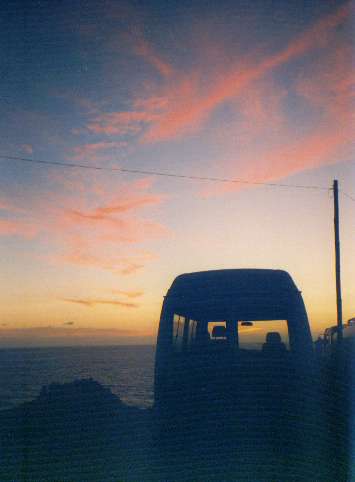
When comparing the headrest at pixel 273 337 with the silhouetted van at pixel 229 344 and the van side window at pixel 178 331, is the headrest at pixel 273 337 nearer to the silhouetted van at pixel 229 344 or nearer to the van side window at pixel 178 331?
the silhouetted van at pixel 229 344

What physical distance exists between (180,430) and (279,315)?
1.03 meters

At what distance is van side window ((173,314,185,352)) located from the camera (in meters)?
2.78

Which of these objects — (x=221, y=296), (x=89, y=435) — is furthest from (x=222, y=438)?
(x=89, y=435)

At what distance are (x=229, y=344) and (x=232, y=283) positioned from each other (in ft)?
1.25

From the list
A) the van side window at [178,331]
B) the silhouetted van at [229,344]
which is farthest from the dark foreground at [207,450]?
the van side window at [178,331]

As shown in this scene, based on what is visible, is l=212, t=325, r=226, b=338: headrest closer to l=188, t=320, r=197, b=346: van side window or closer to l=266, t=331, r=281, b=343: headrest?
l=188, t=320, r=197, b=346: van side window

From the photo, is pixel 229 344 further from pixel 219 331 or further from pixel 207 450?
pixel 207 450

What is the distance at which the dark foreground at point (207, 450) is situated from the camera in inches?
83.9

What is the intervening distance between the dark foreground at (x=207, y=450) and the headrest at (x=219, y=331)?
0.56 metres

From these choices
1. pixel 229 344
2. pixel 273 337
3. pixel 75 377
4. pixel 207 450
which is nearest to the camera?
pixel 207 450

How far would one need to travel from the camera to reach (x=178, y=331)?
2.81 metres

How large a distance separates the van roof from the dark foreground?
0.63m

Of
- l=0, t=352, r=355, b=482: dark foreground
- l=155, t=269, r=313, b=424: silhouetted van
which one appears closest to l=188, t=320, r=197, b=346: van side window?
l=155, t=269, r=313, b=424: silhouetted van

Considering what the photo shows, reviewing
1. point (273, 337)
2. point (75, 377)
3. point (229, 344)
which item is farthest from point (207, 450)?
point (75, 377)
